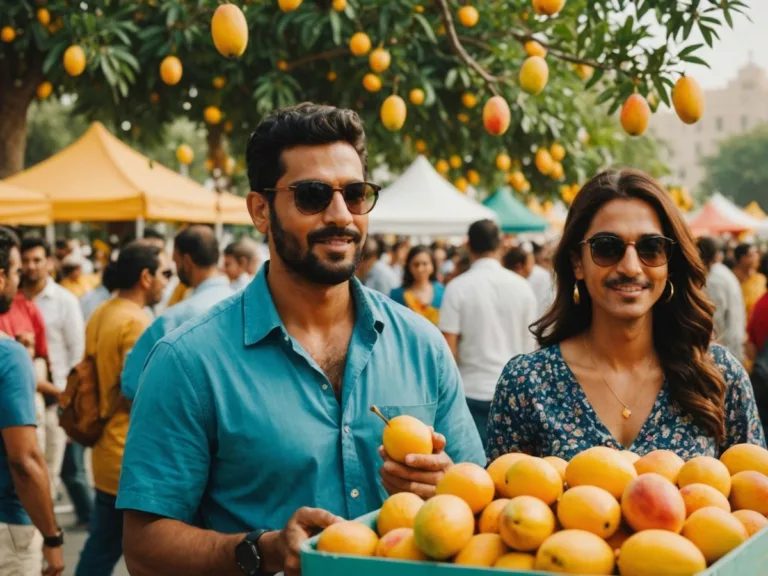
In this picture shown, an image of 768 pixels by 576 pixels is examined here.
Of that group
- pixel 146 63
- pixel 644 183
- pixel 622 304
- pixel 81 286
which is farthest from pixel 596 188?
pixel 81 286

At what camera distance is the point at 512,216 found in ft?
49.6

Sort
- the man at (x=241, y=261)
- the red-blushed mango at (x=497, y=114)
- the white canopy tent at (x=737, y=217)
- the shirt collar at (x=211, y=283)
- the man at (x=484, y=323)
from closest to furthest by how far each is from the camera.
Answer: the red-blushed mango at (x=497, y=114), the shirt collar at (x=211, y=283), the man at (x=484, y=323), the man at (x=241, y=261), the white canopy tent at (x=737, y=217)

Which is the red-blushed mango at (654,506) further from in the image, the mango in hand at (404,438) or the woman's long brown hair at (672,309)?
the woman's long brown hair at (672,309)

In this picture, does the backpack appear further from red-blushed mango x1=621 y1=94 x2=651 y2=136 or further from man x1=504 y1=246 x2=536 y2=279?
man x1=504 y1=246 x2=536 y2=279

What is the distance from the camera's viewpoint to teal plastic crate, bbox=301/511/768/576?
5.63 ft

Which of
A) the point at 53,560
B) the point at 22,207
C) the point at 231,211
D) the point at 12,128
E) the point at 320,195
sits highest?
the point at 12,128

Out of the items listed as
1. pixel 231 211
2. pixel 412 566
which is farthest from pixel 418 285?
pixel 412 566

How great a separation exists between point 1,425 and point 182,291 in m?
3.65

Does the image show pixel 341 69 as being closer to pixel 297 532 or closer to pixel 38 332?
pixel 38 332

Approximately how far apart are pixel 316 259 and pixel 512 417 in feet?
3.48

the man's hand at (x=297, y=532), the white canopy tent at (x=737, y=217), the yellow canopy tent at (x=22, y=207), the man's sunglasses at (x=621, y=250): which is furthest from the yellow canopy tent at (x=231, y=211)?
the white canopy tent at (x=737, y=217)

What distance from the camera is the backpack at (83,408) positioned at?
5719 millimetres

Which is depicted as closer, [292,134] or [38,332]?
[292,134]

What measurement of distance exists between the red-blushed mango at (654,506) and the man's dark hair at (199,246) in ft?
15.7
